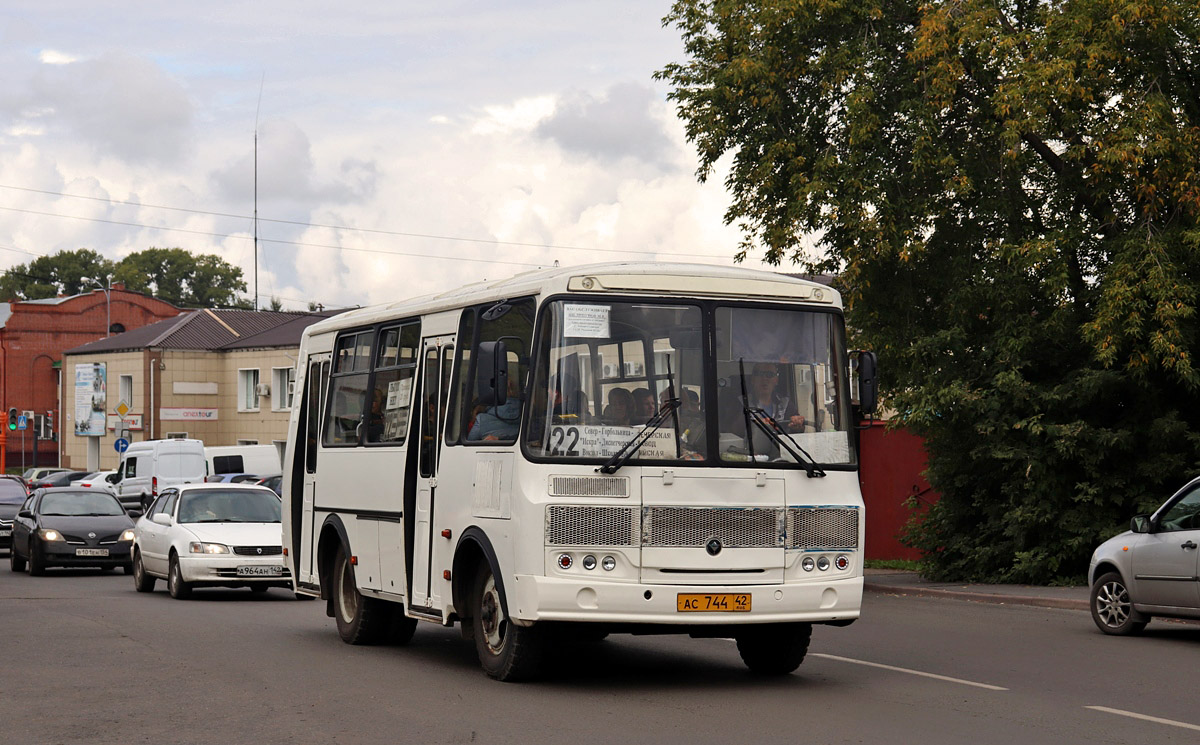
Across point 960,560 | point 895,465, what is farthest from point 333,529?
point 895,465

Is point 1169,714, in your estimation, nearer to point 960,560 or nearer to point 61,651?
point 61,651

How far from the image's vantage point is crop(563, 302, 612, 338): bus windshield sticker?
10.9 metres

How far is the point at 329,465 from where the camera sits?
1460 cm

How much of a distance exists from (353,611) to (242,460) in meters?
36.7

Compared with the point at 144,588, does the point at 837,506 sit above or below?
above

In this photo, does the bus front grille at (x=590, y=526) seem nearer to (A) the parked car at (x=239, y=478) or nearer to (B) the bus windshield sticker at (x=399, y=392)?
(B) the bus windshield sticker at (x=399, y=392)

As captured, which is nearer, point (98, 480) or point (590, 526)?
point (590, 526)

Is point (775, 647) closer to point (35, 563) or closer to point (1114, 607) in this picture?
point (1114, 607)

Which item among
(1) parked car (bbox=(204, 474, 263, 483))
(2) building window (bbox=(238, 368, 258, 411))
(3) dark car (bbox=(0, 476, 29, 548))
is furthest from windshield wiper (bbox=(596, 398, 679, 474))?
(2) building window (bbox=(238, 368, 258, 411))

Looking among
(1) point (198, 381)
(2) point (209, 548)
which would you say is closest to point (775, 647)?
(2) point (209, 548)

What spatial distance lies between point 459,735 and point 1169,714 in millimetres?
4541

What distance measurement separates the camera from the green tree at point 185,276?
12888 centimetres

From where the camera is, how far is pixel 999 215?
2294 centimetres

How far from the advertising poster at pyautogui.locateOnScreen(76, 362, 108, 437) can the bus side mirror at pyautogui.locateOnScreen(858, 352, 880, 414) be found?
69293 millimetres
